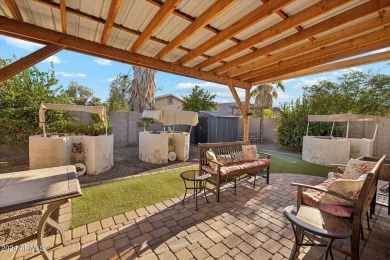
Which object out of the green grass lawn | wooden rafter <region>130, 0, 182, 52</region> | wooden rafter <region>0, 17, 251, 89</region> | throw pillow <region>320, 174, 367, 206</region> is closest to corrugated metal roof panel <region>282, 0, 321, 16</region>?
wooden rafter <region>130, 0, 182, 52</region>

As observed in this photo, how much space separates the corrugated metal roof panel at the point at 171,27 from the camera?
2.89 m

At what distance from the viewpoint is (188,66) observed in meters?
5.07

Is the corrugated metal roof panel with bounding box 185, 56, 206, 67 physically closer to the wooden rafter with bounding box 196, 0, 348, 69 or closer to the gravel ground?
the wooden rafter with bounding box 196, 0, 348, 69

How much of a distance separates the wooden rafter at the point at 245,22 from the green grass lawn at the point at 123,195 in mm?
3189

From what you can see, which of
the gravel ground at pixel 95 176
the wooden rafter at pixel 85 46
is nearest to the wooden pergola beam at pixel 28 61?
the wooden rafter at pixel 85 46

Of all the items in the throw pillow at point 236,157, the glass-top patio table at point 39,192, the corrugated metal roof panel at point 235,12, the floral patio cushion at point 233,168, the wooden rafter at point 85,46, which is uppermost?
the corrugated metal roof panel at point 235,12

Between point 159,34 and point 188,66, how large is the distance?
5.82 ft

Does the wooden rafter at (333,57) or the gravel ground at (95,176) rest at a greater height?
the wooden rafter at (333,57)

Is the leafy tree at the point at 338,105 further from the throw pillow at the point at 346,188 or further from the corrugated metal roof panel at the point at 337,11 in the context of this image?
the throw pillow at the point at 346,188

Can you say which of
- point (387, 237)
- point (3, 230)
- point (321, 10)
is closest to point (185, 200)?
point (3, 230)

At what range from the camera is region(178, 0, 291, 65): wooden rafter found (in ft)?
7.75

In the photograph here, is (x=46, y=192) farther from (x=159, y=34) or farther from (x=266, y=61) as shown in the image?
(x=266, y=61)

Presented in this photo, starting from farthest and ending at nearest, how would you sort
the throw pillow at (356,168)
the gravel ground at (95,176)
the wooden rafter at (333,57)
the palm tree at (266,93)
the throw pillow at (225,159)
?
1. the palm tree at (266,93)
2. the throw pillow at (225,159)
3. the wooden rafter at (333,57)
4. the throw pillow at (356,168)
5. the gravel ground at (95,176)

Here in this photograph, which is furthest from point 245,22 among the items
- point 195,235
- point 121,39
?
point 195,235
